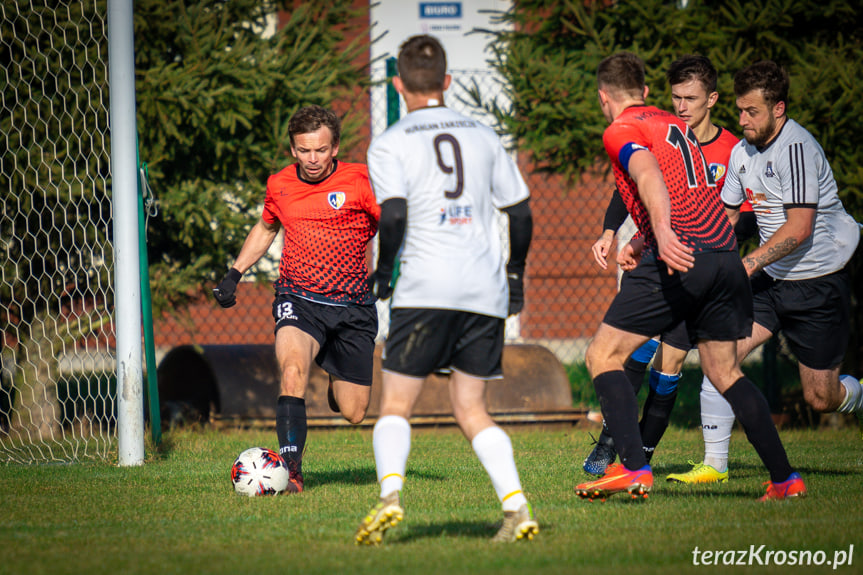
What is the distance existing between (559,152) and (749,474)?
3865 millimetres

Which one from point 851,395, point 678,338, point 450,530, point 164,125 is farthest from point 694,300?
point 164,125

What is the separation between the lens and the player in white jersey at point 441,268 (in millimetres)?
3818

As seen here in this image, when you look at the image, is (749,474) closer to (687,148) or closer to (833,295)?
(833,295)

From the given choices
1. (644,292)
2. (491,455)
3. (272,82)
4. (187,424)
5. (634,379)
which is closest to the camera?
(491,455)

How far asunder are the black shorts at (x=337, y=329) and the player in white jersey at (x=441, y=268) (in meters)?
1.92

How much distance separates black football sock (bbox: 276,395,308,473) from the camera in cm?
545

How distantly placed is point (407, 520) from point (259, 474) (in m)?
1.15

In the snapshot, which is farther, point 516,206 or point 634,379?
point 634,379

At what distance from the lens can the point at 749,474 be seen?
6137mm

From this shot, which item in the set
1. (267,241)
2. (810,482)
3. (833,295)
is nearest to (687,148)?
(833,295)

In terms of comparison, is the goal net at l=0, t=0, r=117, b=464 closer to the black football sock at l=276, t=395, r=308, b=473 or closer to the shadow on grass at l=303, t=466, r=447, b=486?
the shadow on grass at l=303, t=466, r=447, b=486

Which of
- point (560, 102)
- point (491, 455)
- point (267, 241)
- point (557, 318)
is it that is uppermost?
point (560, 102)

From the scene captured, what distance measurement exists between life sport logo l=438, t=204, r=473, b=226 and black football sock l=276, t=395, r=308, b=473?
2062mm

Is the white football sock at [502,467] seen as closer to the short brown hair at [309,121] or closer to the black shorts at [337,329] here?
the black shorts at [337,329]
